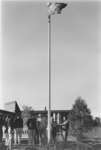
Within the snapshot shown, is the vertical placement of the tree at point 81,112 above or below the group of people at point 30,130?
above

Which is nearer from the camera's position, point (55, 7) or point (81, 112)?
point (55, 7)

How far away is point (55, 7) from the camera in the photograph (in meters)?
12.6

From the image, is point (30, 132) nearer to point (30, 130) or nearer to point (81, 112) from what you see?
point (30, 130)

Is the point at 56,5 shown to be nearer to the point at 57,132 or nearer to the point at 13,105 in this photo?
the point at 57,132

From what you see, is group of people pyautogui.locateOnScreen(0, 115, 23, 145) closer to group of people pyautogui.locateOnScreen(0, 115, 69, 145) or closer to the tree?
group of people pyautogui.locateOnScreen(0, 115, 69, 145)

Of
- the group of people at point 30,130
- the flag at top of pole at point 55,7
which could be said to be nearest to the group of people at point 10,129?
the group of people at point 30,130

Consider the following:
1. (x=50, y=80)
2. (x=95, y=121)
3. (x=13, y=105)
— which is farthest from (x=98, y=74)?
(x=95, y=121)

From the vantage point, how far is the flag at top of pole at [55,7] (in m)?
12.3

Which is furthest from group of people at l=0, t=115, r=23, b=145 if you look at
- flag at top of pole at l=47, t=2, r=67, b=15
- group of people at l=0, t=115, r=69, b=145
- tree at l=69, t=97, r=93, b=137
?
tree at l=69, t=97, r=93, b=137

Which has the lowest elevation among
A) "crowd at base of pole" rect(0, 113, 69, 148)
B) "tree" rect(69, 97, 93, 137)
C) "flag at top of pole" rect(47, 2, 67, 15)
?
"crowd at base of pole" rect(0, 113, 69, 148)

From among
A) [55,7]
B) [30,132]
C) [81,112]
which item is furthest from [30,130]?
[81,112]

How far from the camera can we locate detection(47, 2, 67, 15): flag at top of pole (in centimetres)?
1227

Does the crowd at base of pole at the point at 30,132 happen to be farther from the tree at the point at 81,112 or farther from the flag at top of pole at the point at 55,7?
the tree at the point at 81,112

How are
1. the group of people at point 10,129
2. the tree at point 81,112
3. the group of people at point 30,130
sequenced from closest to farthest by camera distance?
the group of people at point 10,129, the group of people at point 30,130, the tree at point 81,112
